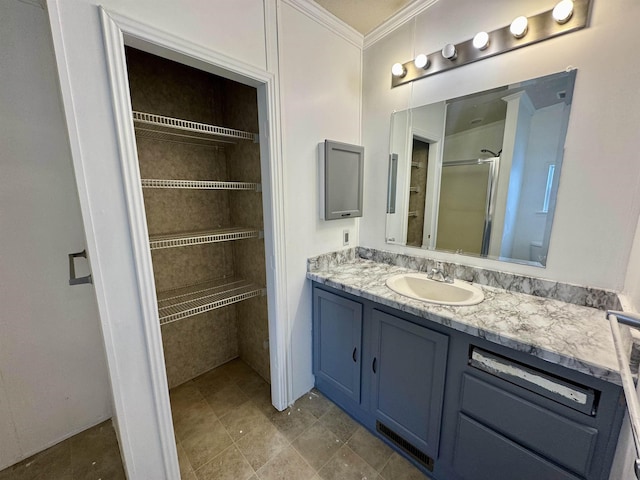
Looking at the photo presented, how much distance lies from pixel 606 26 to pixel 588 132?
1.37ft

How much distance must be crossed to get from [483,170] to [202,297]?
1.89m

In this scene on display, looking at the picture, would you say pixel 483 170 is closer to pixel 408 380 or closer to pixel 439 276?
pixel 439 276

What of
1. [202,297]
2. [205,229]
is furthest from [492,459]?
[205,229]

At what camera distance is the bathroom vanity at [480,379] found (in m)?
0.83

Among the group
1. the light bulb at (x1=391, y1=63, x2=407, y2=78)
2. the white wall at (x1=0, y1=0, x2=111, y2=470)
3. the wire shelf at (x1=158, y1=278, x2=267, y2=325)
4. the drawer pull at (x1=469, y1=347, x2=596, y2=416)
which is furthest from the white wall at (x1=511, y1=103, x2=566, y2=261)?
the white wall at (x1=0, y1=0, x2=111, y2=470)

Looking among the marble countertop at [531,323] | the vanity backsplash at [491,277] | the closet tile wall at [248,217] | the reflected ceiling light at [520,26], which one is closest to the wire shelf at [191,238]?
the closet tile wall at [248,217]

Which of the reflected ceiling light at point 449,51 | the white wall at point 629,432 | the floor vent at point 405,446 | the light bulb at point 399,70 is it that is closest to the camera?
the white wall at point 629,432

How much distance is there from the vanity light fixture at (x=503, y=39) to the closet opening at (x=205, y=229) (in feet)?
3.43

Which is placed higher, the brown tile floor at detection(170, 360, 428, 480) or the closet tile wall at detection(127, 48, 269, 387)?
the closet tile wall at detection(127, 48, 269, 387)

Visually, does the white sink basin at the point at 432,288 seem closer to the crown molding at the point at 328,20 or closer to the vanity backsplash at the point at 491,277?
the vanity backsplash at the point at 491,277

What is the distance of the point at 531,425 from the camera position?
0.92 meters

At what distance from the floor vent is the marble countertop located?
762 millimetres

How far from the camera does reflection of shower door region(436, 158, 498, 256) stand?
1448 mm

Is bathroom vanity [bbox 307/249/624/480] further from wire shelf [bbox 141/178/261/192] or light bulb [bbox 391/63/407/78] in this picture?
light bulb [bbox 391/63/407/78]
